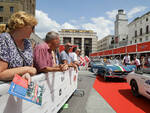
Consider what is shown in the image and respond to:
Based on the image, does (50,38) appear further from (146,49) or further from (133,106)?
(146,49)

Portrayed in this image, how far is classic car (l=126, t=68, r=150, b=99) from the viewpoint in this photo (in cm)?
374

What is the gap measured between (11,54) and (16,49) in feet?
0.40

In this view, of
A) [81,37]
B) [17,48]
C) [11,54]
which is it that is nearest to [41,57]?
[17,48]

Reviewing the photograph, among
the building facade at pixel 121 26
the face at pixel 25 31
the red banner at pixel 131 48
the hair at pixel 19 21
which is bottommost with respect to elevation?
the face at pixel 25 31

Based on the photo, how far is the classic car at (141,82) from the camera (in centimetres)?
374

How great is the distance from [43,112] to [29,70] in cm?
82

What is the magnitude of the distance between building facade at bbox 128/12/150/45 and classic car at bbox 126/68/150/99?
146 ft

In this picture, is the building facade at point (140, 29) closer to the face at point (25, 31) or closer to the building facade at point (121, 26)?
the building facade at point (121, 26)

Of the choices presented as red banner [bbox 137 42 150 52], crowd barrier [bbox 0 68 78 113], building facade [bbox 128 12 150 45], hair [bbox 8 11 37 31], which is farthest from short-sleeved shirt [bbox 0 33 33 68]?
building facade [bbox 128 12 150 45]

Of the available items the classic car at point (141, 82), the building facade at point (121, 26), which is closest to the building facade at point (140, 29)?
the building facade at point (121, 26)

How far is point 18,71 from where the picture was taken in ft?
4.69

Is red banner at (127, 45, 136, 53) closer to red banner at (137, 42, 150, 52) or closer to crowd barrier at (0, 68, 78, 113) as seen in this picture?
red banner at (137, 42, 150, 52)

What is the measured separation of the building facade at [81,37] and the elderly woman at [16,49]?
98.0 m

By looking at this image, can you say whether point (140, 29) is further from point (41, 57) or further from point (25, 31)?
point (25, 31)
